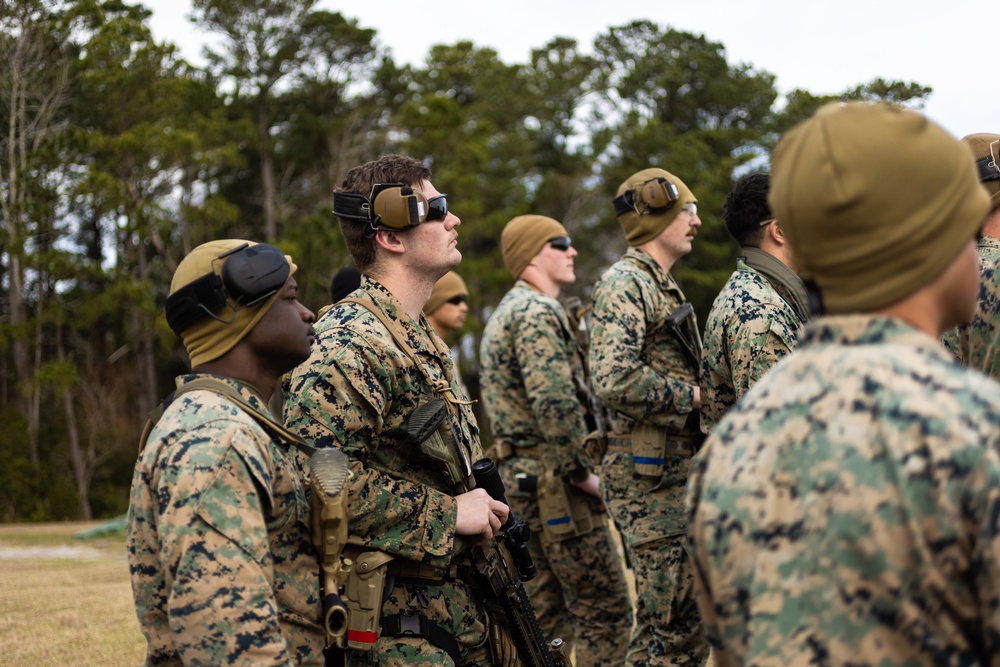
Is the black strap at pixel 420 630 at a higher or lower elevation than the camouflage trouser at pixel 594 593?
higher

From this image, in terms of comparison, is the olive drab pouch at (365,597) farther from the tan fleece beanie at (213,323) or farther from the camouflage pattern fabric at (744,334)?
the camouflage pattern fabric at (744,334)

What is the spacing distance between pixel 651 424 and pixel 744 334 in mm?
1200

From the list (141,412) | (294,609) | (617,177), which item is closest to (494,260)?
(617,177)

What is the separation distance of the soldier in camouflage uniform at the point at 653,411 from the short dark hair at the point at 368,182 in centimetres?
183

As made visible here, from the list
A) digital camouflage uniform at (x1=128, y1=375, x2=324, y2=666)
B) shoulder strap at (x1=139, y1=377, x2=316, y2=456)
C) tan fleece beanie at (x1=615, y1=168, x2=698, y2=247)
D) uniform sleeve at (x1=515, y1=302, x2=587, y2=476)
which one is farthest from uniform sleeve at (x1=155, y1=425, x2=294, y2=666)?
tan fleece beanie at (x1=615, y1=168, x2=698, y2=247)

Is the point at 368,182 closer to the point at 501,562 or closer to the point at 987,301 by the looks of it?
the point at 501,562

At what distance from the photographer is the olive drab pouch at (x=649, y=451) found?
222 inches

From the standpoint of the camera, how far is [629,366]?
553 cm

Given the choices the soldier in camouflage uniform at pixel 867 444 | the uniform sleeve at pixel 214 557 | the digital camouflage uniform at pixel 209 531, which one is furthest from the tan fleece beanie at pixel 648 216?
the soldier in camouflage uniform at pixel 867 444

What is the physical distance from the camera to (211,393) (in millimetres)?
3002

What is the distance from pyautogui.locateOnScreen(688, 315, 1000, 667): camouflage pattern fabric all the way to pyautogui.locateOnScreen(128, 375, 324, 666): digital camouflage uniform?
52.0 inches

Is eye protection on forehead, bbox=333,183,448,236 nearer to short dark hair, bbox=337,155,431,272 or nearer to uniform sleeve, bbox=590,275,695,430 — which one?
short dark hair, bbox=337,155,431,272

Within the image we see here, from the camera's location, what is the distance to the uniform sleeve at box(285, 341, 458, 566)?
12.0 ft

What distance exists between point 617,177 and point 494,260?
5.80 meters
